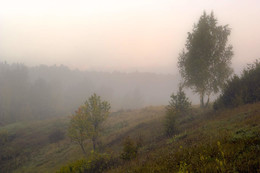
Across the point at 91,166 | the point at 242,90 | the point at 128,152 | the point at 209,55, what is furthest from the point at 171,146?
the point at 209,55

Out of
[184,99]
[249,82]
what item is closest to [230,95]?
[249,82]

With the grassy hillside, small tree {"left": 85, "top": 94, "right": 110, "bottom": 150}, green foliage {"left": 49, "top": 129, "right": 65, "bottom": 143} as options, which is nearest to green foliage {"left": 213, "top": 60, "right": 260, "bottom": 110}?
the grassy hillside

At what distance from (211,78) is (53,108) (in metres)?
84.1

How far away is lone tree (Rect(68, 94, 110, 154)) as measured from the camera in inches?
751

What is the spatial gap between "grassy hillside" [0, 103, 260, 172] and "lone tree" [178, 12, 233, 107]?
4926 mm

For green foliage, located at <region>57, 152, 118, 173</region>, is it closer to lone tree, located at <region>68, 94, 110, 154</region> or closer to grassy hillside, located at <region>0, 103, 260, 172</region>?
grassy hillside, located at <region>0, 103, 260, 172</region>

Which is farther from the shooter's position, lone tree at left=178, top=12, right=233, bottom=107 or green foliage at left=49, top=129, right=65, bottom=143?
green foliage at left=49, top=129, right=65, bottom=143

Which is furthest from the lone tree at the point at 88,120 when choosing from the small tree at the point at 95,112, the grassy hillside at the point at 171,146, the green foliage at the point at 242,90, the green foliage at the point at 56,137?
the green foliage at the point at 56,137

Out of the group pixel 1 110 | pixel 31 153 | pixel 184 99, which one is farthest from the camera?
pixel 1 110

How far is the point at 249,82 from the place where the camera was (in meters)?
16.4

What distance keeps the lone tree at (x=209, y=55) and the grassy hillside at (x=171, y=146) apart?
4.93 meters

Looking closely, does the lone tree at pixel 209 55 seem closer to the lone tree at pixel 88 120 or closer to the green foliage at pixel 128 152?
the lone tree at pixel 88 120

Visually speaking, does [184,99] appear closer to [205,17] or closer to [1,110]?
[205,17]

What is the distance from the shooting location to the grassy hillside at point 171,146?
16.5 ft
